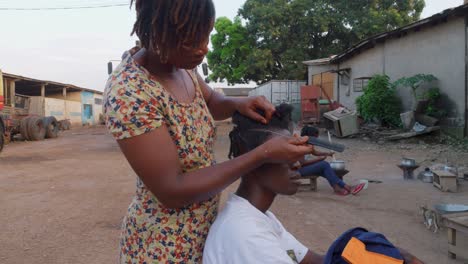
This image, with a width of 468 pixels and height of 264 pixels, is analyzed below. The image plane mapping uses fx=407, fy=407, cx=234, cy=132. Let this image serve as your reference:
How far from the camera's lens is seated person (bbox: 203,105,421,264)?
4.06 feet

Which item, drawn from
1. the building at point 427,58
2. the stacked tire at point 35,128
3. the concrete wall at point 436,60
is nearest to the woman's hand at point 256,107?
the building at point 427,58

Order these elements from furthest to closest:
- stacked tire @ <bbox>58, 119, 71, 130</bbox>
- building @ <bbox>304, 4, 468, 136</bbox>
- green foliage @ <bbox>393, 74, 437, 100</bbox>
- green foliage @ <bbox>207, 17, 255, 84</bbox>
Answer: green foliage @ <bbox>207, 17, 255, 84</bbox>, stacked tire @ <bbox>58, 119, 71, 130</bbox>, green foliage @ <bbox>393, 74, 437, 100</bbox>, building @ <bbox>304, 4, 468, 136</bbox>

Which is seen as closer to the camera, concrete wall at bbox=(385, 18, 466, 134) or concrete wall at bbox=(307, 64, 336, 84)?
concrete wall at bbox=(385, 18, 466, 134)

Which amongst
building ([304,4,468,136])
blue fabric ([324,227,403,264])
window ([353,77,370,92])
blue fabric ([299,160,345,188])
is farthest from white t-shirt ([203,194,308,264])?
window ([353,77,370,92])

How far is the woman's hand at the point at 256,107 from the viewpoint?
1.53 m

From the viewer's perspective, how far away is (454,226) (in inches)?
135

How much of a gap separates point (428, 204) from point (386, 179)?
1.71 metres

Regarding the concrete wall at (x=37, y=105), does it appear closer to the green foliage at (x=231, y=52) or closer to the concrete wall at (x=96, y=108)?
the green foliage at (x=231, y=52)

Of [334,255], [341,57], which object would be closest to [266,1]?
[341,57]

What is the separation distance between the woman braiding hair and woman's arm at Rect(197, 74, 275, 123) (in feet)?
0.78

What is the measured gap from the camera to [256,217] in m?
1.38

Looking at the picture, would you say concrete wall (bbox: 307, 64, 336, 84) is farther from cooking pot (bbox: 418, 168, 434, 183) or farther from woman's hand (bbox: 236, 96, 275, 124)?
woman's hand (bbox: 236, 96, 275, 124)

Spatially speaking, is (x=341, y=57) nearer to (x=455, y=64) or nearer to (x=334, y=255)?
(x=455, y=64)

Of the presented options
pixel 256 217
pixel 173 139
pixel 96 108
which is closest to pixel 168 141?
pixel 173 139
